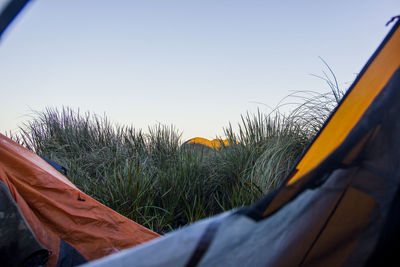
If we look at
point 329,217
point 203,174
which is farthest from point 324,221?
point 203,174

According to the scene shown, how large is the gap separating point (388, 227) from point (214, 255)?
422 millimetres

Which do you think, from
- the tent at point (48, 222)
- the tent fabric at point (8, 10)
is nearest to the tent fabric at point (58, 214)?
the tent at point (48, 222)

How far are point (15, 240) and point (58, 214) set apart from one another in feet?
1.33

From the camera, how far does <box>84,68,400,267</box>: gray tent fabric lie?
2.35ft

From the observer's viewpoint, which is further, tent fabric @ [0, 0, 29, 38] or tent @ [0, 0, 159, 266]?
tent @ [0, 0, 159, 266]

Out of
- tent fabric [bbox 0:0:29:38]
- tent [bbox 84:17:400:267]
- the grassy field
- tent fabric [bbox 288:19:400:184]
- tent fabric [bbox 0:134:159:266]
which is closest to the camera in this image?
tent [bbox 84:17:400:267]

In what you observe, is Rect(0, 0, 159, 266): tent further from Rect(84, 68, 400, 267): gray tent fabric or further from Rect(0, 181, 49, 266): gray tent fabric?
Rect(84, 68, 400, 267): gray tent fabric

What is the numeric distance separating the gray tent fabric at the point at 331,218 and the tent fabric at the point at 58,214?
1.49m

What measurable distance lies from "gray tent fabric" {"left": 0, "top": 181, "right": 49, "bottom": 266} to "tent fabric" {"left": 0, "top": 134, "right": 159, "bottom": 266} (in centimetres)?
14

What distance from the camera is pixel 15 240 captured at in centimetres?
159

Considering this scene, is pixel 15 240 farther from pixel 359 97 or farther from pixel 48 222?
pixel 359 97

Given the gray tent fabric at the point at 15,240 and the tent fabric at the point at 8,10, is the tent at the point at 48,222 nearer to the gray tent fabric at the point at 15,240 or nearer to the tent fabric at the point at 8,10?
the gray tent fabric at the point at 15,240

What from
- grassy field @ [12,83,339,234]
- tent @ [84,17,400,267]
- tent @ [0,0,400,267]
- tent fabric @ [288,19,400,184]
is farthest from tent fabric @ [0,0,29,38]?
grassy field @ [12,83,339,234]

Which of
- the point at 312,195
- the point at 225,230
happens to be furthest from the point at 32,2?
the point at 312,195
